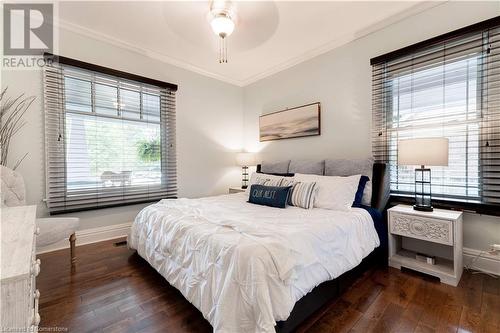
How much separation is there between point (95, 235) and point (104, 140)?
1.26 m

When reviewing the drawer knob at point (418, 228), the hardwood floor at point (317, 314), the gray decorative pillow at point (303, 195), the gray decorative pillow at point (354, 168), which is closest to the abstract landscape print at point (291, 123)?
the gray decorative pillow at point (354, 168)

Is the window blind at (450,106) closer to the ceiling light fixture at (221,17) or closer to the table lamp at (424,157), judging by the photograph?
the table lamp at (424,157)

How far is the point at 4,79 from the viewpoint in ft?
7.75

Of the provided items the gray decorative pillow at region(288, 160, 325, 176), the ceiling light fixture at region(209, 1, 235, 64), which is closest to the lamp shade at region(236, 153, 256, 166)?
the gray decorative pillow at region(288, 160, 325, 176)

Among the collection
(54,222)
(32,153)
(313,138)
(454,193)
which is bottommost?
(54,222)

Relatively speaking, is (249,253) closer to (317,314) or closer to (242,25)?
(317,314)

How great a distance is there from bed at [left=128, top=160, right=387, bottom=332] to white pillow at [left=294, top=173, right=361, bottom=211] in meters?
0.13

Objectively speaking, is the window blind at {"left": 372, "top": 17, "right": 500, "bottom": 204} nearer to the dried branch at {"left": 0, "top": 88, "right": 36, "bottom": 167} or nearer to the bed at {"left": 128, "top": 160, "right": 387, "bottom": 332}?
the bed at {"left": 128, "top": 160, "right": 387, "bottom": 332}

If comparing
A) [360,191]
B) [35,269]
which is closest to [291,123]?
[360,191]

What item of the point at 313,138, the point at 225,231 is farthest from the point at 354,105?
the point at 225,231

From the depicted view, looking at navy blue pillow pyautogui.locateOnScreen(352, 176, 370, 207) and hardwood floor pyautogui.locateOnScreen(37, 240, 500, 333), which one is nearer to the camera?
hardwood floor pyautogui.locateOnScreen(37, 240, 500, 333)

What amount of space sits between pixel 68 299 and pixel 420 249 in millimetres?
3353

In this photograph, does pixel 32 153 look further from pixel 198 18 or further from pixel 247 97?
pixel 247 97

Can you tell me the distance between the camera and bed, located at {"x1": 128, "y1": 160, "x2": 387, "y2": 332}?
1.18 m
